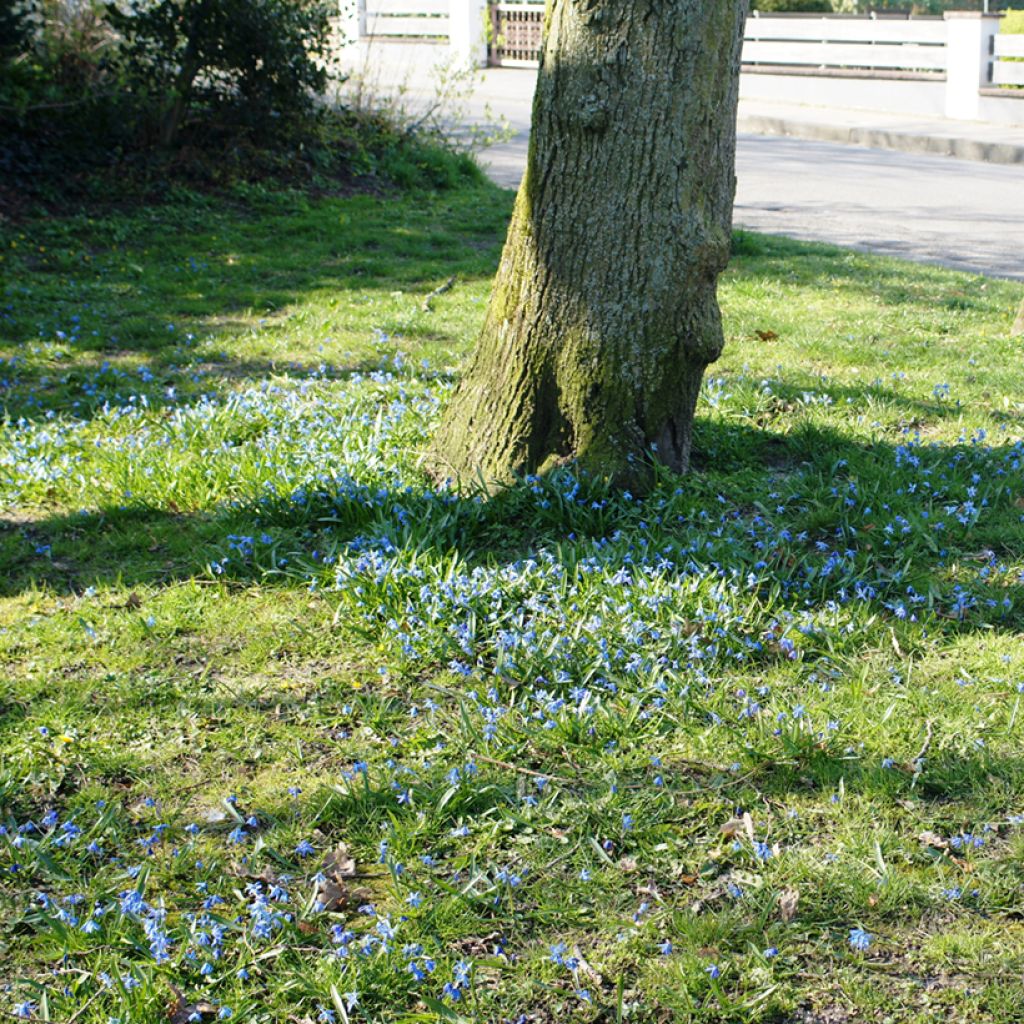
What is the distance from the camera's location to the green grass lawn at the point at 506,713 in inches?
106

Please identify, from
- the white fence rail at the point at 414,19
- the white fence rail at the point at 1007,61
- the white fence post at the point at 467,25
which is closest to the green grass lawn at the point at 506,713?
the white fence rail at the point at 1007,61

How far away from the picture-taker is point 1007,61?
22281 mm

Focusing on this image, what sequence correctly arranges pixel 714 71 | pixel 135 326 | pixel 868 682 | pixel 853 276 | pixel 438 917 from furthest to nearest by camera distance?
1. pixel 853 276
2. pixel 135 326
3. pixel 714 71
4. pixel 868 682
5. pixel 438 917

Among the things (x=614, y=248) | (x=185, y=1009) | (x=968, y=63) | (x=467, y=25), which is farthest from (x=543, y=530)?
(x=467, y=25)

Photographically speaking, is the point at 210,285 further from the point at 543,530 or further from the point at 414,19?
the point at 414,19

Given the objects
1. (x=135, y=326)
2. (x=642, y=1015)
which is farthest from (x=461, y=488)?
(x=135, y=326)

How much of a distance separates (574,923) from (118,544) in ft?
8.92

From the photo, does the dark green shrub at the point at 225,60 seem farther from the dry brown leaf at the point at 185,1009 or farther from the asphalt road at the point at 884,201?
the dry brown leaf at the point at 185,1009

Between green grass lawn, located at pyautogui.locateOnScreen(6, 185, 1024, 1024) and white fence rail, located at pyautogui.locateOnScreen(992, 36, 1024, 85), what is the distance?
18224mm

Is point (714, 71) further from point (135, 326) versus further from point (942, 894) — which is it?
point (135, 326)

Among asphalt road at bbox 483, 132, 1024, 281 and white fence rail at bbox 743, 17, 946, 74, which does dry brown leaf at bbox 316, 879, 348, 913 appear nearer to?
asphalt road at bbox 483, 132, 1024, 281

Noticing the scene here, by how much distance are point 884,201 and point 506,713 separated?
11.2m

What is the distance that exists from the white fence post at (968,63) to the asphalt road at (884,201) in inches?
200

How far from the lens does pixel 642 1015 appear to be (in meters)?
2.58
